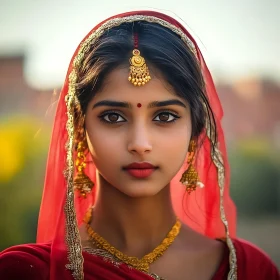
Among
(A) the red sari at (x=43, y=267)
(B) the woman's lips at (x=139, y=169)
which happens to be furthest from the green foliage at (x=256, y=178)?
(B) the woman's lips at (x=139, y=169)

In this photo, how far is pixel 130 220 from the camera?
2.07 metres

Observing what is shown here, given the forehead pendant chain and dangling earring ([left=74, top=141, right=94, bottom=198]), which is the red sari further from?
the forehead pendant chain

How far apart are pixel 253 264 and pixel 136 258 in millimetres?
458

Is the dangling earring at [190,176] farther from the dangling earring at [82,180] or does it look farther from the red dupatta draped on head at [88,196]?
the dangling earring at [82,180]

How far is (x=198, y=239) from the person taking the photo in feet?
7.18

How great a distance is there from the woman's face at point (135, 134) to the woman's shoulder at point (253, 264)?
0.45 metres

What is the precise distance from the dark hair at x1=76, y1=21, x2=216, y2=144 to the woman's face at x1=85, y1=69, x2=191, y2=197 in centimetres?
4

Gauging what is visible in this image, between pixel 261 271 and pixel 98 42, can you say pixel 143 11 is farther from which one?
pixel 261 271

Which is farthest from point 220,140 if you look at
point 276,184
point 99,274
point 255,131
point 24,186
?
point 255,131

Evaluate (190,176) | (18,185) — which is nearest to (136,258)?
(190,176)

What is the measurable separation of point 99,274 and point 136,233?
0.22 metres

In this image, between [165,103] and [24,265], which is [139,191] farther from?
[24,265]

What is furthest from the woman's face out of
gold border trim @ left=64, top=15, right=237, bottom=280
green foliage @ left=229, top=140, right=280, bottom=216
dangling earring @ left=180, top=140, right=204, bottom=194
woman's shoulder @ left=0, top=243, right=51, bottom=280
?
green foliage @ left=229, top=140, right=280, bottom=216

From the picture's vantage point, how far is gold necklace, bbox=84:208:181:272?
2.02 m
